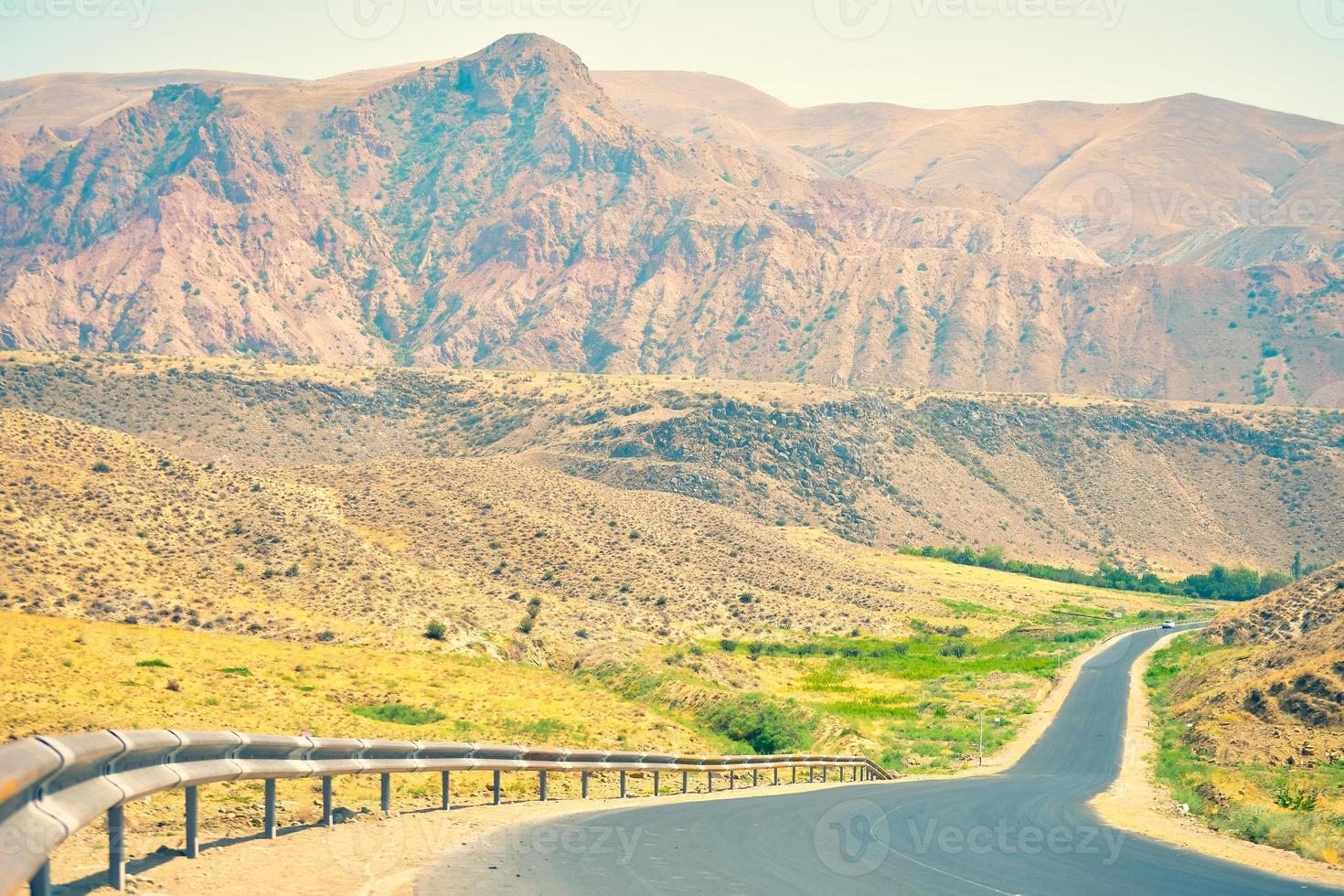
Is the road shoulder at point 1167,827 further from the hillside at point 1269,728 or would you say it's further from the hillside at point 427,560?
the hillside at point 427,560

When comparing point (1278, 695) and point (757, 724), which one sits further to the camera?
point (1278, 695)

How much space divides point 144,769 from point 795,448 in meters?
148

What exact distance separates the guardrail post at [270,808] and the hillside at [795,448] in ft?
321

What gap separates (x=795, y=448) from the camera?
159 m

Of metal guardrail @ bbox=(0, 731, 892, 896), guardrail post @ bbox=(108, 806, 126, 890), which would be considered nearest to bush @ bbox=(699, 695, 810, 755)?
metal guardrail @ bbox=(0, 731, 892, 896)

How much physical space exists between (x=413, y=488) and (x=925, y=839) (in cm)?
9210

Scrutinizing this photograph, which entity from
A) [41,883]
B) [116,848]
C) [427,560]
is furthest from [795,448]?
[41,883]

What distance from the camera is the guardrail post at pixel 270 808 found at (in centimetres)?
1484

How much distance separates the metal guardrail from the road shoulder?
35.8ft

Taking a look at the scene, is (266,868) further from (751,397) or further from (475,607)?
(751,397)

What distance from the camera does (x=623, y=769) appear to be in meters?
25.9
